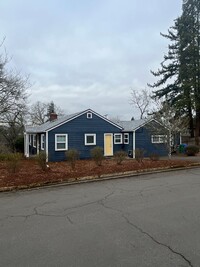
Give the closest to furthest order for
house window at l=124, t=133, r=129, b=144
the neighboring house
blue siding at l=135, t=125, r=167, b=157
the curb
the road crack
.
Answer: the road crack, the curb, the neighboring house, blue siding at l=135, t=125, r=167, b=157, house window at l=124, t=133, r=129, b=144

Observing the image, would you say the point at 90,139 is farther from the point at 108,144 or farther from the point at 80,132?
the point at 108,144

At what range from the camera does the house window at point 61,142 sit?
875 inches

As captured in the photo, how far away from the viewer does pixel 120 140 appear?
83.7 feet

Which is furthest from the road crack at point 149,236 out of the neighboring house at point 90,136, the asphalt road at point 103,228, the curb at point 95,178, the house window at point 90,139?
the house window at point 90,139

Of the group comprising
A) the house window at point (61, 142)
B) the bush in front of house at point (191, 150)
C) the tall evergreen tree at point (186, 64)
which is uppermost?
the tall evergreen tree at point (186, 64)

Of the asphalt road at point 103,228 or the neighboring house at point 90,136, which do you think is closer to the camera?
the asphalt road at point 103,228

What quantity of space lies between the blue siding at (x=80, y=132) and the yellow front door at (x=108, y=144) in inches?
15.8

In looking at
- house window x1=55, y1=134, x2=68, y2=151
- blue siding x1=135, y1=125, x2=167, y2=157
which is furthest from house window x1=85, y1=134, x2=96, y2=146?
blue siding x1=135, y1=125, x2=167, y2=157

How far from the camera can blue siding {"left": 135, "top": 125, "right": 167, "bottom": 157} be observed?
25.0m

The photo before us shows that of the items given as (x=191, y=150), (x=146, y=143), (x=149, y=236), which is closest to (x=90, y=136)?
(x=146, y=143)

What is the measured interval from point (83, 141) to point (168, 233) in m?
19.1

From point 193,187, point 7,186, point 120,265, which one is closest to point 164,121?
point 193,187

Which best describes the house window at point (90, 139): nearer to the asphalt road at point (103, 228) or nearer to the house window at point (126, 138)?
the house window at point (126, 138)

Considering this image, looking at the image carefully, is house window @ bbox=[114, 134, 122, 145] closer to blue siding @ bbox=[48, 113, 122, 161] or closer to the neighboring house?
the neighboring house
